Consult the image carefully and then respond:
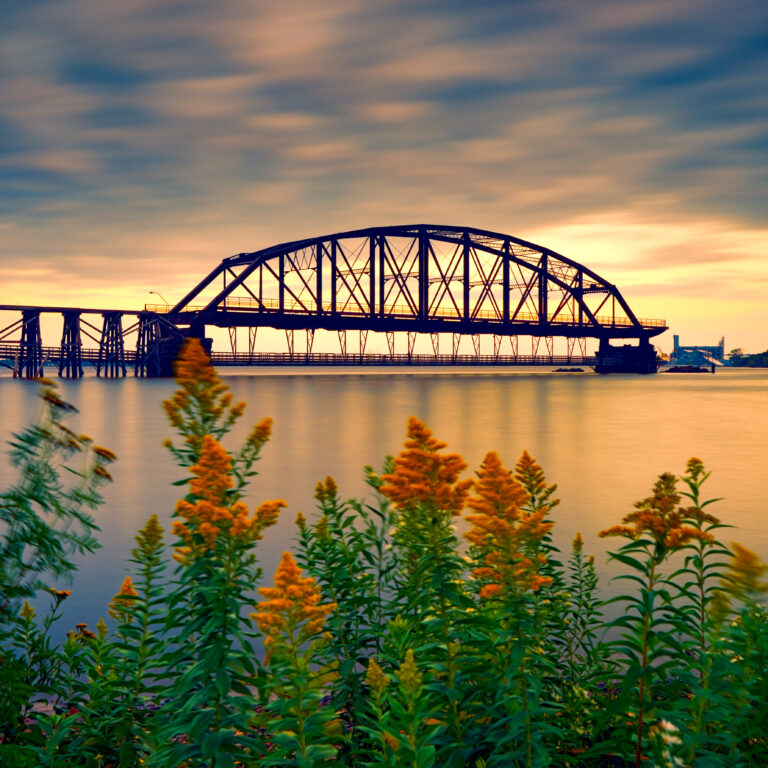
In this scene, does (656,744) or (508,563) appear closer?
(656,744)

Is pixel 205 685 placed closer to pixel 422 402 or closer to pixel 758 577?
pixel 758 577

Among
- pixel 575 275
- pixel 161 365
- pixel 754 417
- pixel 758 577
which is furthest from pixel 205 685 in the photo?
pixel 575 275

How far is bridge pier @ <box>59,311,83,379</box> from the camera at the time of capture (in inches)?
4149

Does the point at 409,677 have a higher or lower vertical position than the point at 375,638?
higher

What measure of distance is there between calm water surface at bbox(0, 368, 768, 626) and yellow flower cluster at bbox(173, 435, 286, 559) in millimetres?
7204

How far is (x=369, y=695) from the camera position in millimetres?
5363

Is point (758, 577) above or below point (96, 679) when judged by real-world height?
above

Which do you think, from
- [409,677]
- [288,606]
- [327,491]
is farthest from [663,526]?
[327,491]

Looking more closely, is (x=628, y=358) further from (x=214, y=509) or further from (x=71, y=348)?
(x=214, y=509)

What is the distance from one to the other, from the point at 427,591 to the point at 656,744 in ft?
5.42

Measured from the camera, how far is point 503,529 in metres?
4.26

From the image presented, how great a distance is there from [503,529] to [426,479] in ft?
2.13

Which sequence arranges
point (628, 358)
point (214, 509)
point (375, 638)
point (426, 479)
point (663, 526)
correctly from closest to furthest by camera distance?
point (214, 509)
point (663, 526)
point (426, 479)
point (375, 638)
point (628, 358)

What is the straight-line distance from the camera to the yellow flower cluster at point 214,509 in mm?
3934
